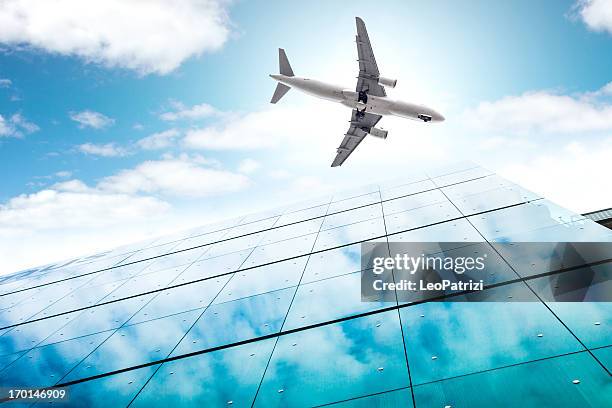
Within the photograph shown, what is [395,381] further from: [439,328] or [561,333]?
[561,333]

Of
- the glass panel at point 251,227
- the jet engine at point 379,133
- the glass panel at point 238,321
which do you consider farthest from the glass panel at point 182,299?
the jet engine at point 379,133

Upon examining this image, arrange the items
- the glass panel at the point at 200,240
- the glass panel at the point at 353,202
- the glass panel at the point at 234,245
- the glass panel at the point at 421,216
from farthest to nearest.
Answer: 1. the glass panel at the point at 200,240
2. the glass panel at the point at 353,202
3. the glass panel at the point at 234,245
4. the glass panel at the point at 421,216

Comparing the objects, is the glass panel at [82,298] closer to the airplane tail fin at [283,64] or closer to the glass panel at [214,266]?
the glass panel at [214,266]

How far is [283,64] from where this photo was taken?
26625mm

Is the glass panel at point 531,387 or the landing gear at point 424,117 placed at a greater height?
the landing gear at point 424,117

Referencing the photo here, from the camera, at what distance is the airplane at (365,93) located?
867 inches

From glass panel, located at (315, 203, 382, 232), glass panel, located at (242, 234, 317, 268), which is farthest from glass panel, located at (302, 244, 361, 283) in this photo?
glass panel, located at (315, 203, 382, 232)

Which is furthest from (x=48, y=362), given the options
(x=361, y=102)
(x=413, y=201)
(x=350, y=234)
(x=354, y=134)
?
(x=354, y=134)

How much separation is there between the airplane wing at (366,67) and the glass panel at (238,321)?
1830cm

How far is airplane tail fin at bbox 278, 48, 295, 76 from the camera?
26531 mm

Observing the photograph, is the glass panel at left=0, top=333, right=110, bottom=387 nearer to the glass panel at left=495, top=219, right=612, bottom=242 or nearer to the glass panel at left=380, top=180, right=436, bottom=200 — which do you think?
the glass panel at left=495, top=219, right=612, bottom=242

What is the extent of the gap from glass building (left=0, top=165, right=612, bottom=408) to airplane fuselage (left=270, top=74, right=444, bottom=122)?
13.6m

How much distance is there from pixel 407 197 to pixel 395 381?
7.32 m

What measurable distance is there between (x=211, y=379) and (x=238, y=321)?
1288 mm
